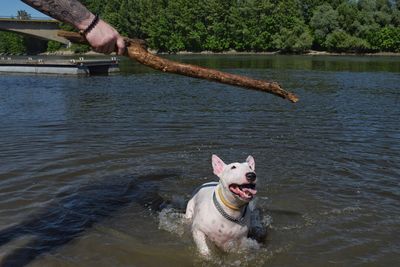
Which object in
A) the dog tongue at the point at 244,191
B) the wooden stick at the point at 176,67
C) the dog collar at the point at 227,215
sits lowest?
the dog collar at the point at 227,215

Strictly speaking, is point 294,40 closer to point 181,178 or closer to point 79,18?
point 181,178

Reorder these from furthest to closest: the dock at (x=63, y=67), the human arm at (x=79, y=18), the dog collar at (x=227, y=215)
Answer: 1. the dock at (x=63, y=67)
2. the dog collar at (x=227, y=215)
3. the human arm at (x=79, y=18)

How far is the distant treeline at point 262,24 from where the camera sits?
8981 centimetres

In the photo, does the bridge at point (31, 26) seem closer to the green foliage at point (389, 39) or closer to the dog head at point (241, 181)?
the green foliage at point (389, 39)

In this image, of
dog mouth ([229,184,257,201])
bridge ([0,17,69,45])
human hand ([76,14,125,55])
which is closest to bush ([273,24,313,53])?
bridge ([0,17,69,45])

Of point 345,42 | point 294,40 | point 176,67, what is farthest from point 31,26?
point 176,67

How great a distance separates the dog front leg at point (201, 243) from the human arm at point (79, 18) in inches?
123

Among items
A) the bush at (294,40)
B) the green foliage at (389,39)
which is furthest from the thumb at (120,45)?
the green foliage at (389,39)

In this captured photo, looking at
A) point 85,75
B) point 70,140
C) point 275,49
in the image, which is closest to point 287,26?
point 275,49

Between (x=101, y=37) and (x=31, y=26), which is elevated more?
(x=31, y=26)

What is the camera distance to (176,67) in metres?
6.38

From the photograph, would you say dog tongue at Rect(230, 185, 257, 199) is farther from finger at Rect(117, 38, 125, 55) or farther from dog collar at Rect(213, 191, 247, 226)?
finger at Rect(117, 38, 125, 55)

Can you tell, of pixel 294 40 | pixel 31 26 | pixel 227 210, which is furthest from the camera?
pixel 31 26

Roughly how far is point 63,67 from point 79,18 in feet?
124
